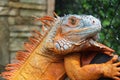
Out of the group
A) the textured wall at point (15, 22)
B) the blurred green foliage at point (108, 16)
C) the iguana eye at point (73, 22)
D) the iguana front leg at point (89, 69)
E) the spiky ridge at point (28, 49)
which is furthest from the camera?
the textured wall at point (15, 22)

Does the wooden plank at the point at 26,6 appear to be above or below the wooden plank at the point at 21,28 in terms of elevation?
above

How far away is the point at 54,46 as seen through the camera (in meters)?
1.98

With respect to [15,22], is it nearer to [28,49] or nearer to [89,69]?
[28,49]

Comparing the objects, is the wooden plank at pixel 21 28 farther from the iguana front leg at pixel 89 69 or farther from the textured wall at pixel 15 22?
the iguana front leg at pixel 89 69

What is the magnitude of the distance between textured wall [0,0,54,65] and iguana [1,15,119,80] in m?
3.18

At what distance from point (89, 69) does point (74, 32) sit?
0.63 ft

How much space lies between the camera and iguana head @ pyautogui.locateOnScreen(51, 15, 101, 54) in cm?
194

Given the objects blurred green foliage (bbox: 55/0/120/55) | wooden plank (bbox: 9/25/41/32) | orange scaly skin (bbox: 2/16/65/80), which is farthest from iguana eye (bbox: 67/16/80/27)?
wooden plank (bbox: 9/25/41/32)

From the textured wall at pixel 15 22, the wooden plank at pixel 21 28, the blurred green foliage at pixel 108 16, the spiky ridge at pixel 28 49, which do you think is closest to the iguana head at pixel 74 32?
the spiky ridge at pixel 28 49

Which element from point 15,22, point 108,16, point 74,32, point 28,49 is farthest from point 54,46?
point 15,22

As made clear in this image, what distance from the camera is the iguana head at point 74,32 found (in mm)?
1942

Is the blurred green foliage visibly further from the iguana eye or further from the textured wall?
the iguana eye

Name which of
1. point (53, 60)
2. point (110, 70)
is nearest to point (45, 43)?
point (53, 60)

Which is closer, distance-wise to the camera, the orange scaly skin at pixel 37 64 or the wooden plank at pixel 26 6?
the orange scaly skin at pixel 37 64
